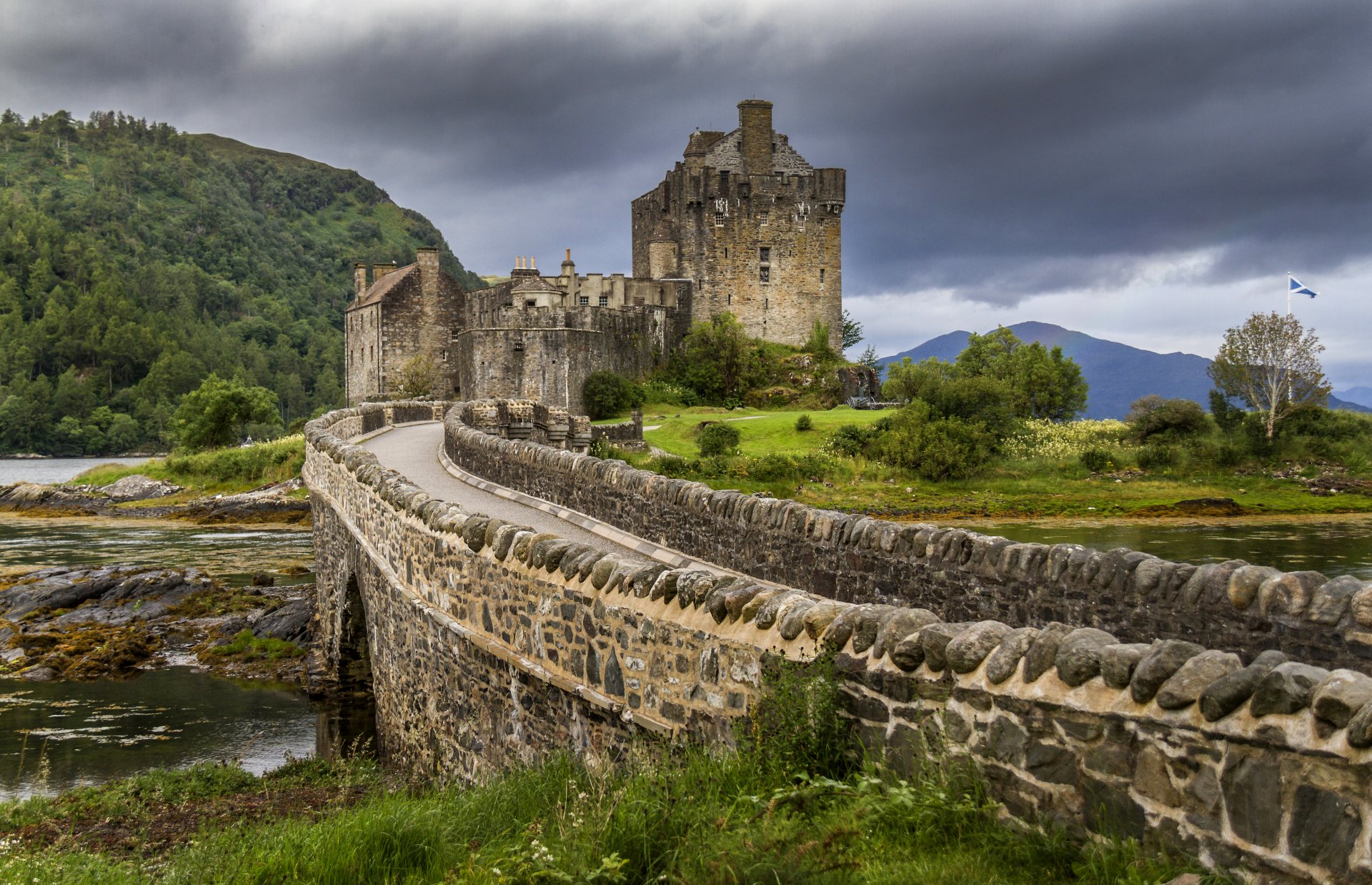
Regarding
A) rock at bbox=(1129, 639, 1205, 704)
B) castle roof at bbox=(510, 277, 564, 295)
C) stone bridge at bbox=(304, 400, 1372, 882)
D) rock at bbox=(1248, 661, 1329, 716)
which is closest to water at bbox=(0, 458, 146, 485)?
castle roof at bbox=(510, 277, 564, 295)

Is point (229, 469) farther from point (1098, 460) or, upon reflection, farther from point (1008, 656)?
point (1008, 656)

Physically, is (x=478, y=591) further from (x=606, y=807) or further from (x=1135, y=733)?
(x=1135, y=733)

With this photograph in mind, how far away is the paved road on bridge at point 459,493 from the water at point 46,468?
39.7 m

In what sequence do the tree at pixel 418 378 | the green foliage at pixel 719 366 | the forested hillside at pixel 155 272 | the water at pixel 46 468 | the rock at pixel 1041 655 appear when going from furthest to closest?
the forested hillside at pixel 155 272, the water at pixel 46 468, the tree at pixel 418 378, the green foliage at pixel 719 366, the rock at pixel 1041 655

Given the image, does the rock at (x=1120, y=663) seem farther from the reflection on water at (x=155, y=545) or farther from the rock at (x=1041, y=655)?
the reflection on water at (x=155, y=545)

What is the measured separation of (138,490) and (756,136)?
3618 cm

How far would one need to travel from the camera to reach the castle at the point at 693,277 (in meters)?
57.9

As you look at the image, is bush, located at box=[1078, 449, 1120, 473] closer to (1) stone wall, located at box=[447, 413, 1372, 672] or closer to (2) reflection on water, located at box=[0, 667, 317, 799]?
(1) stone wall, located at box=[447, 413, 1372, 672]

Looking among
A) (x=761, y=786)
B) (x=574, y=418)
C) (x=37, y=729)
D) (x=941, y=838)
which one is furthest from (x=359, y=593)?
(x=574, y=418)

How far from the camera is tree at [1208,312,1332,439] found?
41.8m

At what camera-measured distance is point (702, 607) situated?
601cm

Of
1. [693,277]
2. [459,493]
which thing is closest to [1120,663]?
[459,493]

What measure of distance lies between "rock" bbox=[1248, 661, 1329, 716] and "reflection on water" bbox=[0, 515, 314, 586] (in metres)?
24.6

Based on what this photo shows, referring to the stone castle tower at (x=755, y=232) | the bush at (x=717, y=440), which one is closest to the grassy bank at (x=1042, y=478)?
the bush at (x=717, y=440)
